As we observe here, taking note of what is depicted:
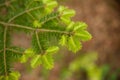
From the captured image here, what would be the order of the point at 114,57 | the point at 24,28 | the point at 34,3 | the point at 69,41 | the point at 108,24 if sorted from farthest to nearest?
the point at 108,24 → the point at 114,57 → the point at 34,3 → the point at 24,28 → the point at 69,41

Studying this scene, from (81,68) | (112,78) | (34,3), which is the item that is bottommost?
(34,3)

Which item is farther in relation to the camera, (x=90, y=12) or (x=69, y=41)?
(x=90, y=12)

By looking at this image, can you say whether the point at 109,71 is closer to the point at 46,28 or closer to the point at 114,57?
the point at 114,57

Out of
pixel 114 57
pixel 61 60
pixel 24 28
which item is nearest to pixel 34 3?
pixel 24 28

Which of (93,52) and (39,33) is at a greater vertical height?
(93,52)

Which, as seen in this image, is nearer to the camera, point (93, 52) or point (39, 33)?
point (39, 33)

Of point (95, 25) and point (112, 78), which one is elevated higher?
point (95, 25)
